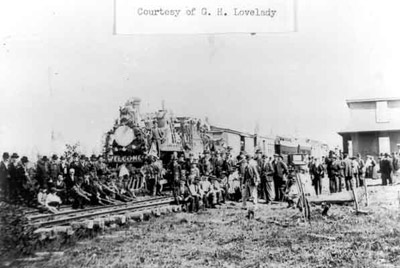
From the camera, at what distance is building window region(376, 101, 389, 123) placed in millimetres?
3029

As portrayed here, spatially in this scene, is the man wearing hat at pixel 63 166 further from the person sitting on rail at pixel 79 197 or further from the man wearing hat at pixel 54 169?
the person sitting on rail at pixel 79 197

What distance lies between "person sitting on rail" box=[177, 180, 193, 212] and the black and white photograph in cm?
23

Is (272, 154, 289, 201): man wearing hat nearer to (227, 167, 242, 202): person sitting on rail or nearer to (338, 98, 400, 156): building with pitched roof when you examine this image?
(227, 167, 242, 202): person sitting on rail

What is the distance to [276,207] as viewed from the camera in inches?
125

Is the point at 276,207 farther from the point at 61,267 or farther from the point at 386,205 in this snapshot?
the point at 61,267

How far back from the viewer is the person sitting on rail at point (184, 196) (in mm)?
3312

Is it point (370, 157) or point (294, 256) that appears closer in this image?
point (294, 256)

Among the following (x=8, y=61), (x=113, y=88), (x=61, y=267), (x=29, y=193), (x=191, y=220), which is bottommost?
(x=61, y=267)

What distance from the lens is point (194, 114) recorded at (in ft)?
10.1

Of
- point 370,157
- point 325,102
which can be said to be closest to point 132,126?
point 325,102

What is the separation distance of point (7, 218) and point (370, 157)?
272 centimetres

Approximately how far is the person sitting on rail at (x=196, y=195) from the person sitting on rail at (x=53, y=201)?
102cm

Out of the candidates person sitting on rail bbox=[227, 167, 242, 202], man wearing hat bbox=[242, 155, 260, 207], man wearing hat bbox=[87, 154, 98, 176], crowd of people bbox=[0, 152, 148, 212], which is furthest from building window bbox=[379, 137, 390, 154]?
man wearing hat bbox=[87, 154, 98, 176]
